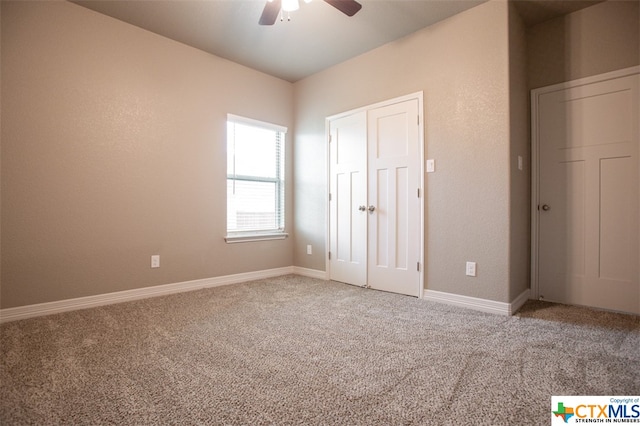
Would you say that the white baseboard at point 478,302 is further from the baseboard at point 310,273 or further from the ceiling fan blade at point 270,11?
the ceiling fan blade at point 270,11

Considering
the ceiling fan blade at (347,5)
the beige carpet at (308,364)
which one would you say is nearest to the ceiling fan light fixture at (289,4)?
the ceiling fan blade at (347,5)

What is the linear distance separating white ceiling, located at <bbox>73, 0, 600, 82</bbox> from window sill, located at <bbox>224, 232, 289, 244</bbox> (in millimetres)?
2076

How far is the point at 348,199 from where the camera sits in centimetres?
365

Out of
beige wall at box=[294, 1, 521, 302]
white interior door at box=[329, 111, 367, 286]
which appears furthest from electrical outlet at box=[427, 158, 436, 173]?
white interior door at box=[329, 111, 367, 286]

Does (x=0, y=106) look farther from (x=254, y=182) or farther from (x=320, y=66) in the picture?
(x=320, y=66)

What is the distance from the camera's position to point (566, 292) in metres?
2.81

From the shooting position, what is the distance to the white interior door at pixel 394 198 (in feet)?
10.1

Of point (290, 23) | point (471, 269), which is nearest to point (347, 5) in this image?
point (290, 23)

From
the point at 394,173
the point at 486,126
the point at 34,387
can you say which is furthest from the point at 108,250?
the point at 486,126

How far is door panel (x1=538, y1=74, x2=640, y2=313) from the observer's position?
99.2 inches

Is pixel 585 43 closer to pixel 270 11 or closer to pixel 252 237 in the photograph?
pixel 270 11

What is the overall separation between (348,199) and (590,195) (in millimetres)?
2244

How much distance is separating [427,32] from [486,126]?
3.70 feet

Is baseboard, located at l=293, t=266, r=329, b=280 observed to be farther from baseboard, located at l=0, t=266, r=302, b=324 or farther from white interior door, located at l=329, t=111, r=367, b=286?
baseboard, located at l=0, t=266, r=302, b=324
